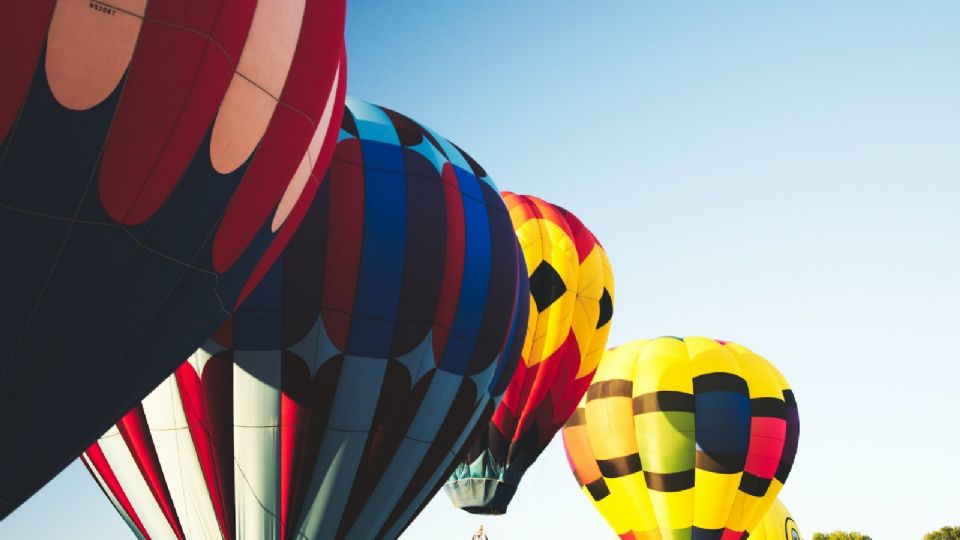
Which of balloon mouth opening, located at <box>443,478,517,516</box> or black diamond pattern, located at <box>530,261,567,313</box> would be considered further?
black diamond pattern, located at <box>530,261,567,313</box>

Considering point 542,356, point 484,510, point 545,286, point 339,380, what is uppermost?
point 545,286

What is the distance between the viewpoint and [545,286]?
15648mm

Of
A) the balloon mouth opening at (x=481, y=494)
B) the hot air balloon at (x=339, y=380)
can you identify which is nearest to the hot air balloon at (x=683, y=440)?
the balloon mouth opening at (x=481, y=494)

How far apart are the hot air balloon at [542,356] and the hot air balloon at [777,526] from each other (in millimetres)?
12938

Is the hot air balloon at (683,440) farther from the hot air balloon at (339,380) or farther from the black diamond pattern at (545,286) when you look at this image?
the hot air balloon at (339,380)

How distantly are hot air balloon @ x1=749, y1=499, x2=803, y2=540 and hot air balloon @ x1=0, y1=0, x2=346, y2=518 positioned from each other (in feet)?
74.8

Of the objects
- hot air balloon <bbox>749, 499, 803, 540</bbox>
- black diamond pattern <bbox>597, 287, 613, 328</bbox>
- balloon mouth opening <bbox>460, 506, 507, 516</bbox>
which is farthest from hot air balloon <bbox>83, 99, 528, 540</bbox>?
hot air balloon <bbox>749, 499, 803, 540</bbox>

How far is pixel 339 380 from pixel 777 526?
2118 cm

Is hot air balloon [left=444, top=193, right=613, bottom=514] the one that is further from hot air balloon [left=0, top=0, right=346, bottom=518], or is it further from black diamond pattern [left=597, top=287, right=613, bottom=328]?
hot air balloon [left=0, top=0, right=346, bottom=518]

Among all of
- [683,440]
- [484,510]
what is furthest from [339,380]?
[683,440]

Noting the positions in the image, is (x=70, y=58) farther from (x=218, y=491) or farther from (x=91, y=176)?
(x=218, y=491)

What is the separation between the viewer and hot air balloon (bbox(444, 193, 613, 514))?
15.2 meters

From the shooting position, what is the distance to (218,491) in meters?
9.36

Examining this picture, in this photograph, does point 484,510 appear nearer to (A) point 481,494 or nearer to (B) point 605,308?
(A) point 481,494
